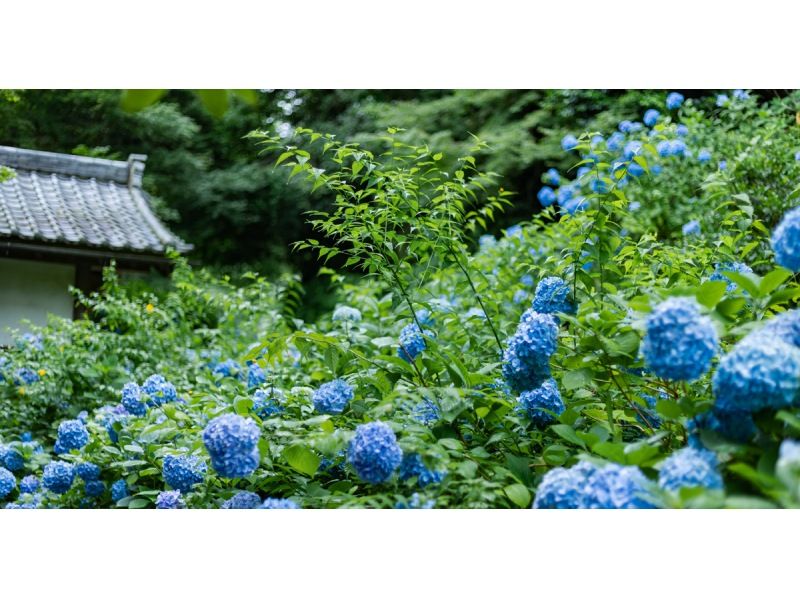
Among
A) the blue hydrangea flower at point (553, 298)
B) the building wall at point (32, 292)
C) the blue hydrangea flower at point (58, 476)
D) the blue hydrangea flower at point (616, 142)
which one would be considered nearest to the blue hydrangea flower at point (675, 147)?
the blue hydrangea flower at point (616, 142)

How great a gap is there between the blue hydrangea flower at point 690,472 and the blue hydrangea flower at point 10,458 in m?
2.17

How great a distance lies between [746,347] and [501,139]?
18.2 feet

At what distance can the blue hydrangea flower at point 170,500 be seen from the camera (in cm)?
164

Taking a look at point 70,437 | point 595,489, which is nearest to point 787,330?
point 595,489

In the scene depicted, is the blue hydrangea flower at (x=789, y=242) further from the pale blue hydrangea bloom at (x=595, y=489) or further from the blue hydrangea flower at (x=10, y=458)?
the blue hydrangea flower at (x=10, y=458)

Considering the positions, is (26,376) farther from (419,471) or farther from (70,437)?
(419,471)

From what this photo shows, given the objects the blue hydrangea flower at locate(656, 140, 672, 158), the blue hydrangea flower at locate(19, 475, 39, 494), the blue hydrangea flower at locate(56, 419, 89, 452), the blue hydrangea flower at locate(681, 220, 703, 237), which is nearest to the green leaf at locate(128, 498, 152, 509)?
the blue hydrangea flower at locate(56, 419, 89, 452)

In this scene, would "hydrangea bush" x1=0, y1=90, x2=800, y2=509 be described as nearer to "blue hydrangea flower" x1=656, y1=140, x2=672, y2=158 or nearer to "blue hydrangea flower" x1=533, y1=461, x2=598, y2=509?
"blue hydrangea flower" x1=533, y1=461, x2=598, y2=509

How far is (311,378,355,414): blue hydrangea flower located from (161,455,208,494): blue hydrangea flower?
324mm

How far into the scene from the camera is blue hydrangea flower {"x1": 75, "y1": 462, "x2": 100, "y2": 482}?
1.88 m

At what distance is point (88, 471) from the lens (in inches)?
74.2
